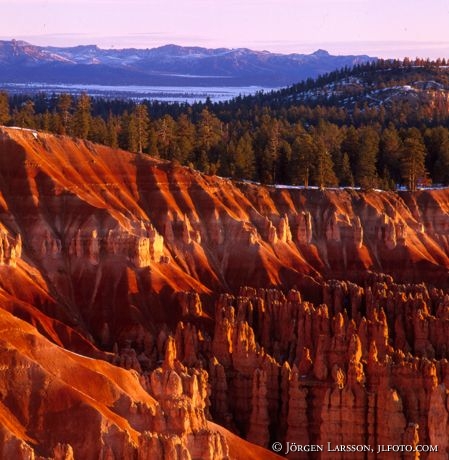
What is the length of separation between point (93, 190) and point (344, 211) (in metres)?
27.3

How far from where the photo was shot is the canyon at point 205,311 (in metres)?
77.8

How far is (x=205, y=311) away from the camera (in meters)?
122

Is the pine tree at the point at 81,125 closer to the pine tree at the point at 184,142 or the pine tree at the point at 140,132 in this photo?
the pine tree at the point at 140,132

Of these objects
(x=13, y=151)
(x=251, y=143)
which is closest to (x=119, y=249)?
(x=13, y=151)

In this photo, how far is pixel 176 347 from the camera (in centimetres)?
10881

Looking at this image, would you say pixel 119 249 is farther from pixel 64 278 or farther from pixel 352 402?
pixel 352 402

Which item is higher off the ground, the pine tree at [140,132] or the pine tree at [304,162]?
the pine tree at [140,132]

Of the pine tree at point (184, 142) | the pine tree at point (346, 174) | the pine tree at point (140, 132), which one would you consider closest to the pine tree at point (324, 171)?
the pine tree at point (346, 174)

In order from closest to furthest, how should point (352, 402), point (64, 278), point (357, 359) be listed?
point (352, 402)
point (357, 359)
point (64, 278)

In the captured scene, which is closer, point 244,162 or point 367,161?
point 244,162
